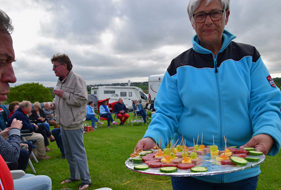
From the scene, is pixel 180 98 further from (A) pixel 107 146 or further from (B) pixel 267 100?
(A) pixel 107 146

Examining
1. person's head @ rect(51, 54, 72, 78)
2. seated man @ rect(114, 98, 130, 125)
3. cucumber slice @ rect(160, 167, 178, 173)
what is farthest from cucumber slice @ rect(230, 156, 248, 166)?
seated man @ rect(114, 98, 130, 125)

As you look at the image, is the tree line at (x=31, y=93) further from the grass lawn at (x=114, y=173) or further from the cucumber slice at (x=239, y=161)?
the cucumber slice at (x=239, y=161)

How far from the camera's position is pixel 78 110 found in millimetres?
3896

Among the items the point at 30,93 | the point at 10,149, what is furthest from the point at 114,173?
the point at 30,93

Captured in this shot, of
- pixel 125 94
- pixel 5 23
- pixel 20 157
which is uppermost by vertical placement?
pixel 125 94

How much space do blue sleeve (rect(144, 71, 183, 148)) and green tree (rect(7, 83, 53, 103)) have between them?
61708mm

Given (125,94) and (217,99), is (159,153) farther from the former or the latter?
(125,94)

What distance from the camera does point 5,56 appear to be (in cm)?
82

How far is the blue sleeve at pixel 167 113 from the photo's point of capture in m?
1.64

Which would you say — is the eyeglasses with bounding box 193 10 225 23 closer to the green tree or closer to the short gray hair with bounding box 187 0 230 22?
the short gray hair with bounding box 187 0 230 22

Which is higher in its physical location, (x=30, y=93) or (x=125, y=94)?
(x=30, y=93)

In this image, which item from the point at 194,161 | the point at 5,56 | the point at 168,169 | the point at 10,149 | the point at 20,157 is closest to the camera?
the point at 5,56

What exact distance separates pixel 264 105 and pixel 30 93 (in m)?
64.0

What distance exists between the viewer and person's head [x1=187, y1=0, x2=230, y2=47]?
1.53m
